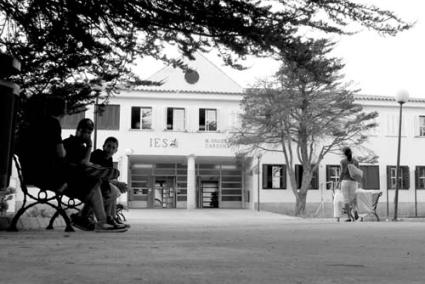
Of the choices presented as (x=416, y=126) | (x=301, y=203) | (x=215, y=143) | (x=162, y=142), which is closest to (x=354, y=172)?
(x=301, y=203)

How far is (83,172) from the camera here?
6176mm

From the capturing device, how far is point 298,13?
409 cm

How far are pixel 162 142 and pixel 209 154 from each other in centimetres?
238

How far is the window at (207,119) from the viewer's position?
30109mm

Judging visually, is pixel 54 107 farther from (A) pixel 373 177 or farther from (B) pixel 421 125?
(B) pixel 421 125

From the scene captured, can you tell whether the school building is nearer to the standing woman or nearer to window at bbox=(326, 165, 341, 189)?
window at bbox=(326, 165, 341, 189)

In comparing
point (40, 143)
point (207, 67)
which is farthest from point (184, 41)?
point (207, 67)

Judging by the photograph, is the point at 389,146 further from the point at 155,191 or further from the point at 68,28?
the point at 68,28

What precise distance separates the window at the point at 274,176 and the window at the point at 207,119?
3.35 metres

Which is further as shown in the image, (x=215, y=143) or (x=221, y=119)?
(x=221, y=119)

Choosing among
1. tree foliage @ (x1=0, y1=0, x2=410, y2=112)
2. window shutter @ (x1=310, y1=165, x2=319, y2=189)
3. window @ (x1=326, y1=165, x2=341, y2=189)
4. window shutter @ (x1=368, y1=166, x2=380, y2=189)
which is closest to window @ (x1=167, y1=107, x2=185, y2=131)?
window shutter @ (x1=310, y1=165, x2=319, y2=189)

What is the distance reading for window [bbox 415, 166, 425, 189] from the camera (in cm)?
3167

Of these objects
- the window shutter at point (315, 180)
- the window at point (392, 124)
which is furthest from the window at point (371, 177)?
the window shutter at point (315, 180)

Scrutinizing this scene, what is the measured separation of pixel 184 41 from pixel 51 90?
323 centimetres
